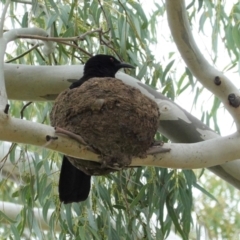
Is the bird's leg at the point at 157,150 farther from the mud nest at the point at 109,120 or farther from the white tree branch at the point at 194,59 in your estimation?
the white tree branch at the point at 194,59

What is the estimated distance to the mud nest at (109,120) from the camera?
200cm

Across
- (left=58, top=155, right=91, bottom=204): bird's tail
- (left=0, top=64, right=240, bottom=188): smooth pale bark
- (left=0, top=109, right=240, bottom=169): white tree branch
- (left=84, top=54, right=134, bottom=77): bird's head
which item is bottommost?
(left=58, top=155, right=91, bottom=204): bird's tail

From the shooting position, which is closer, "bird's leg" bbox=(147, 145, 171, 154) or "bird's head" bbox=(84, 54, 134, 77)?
"bird's leg" bbox=(147, 145, 171, 154)

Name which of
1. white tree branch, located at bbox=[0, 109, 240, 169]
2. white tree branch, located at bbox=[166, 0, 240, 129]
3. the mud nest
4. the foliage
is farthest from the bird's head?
white tree branch, located at bbox=[0, 109, 240, 169]

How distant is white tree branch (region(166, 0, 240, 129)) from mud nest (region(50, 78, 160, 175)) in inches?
7.8

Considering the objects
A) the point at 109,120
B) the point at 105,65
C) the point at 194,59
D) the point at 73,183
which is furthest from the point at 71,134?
the point at 105,65

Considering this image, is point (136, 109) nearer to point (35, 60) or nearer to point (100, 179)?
point (100, 179)

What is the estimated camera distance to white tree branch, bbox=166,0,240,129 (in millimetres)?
2090

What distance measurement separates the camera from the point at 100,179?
2885 mm

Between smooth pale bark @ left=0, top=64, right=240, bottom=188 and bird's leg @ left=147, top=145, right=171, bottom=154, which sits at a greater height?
smooth pale bark @ left=0, top=64, right=240, bottom=188

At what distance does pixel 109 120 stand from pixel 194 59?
0.36 m

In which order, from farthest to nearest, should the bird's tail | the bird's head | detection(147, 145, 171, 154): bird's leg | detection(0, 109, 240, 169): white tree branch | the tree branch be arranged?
the bird's head
the bird's tail
the tree branch
detection(147, 145, 171, 154): bird's leg
detection(0, 109, 240, 169): white tree branch

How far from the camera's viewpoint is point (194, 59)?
2141 millimetres

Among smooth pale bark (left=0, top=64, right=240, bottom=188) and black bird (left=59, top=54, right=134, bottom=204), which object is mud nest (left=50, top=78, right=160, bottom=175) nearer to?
smooth pale bark (left=0, top=64, right=240, bottom=188)
